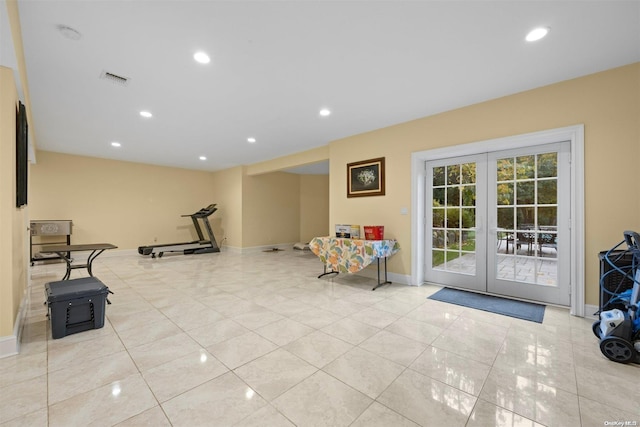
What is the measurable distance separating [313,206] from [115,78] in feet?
24.0

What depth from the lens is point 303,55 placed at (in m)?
2.54

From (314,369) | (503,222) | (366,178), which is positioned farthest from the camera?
(366,178)

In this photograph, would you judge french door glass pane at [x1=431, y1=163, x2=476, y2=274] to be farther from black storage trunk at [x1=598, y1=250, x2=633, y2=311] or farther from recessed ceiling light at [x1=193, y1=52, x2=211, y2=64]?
recessed ceiling light at [x1=193, y1=52, x2=211, y2=64]

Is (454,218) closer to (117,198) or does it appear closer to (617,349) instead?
(617,349)

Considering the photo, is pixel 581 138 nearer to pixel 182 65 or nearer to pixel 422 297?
pixel 422 297

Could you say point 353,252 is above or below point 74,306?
above

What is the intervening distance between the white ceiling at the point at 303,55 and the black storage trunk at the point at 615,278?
6.18 feet

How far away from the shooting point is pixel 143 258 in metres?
Result: 6.98

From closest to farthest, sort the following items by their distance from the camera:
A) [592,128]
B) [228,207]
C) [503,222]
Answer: [592,128], [503,222], [228,207]

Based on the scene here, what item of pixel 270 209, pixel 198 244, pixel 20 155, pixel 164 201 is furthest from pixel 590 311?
pixel 164 201

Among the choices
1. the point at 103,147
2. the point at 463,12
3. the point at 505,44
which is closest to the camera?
the point at 463,12

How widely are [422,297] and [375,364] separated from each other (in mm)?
1885

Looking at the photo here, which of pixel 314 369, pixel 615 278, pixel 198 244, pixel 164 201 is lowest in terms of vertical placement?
pixel 314 369

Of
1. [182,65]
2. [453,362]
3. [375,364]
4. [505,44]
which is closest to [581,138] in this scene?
[505,44]
